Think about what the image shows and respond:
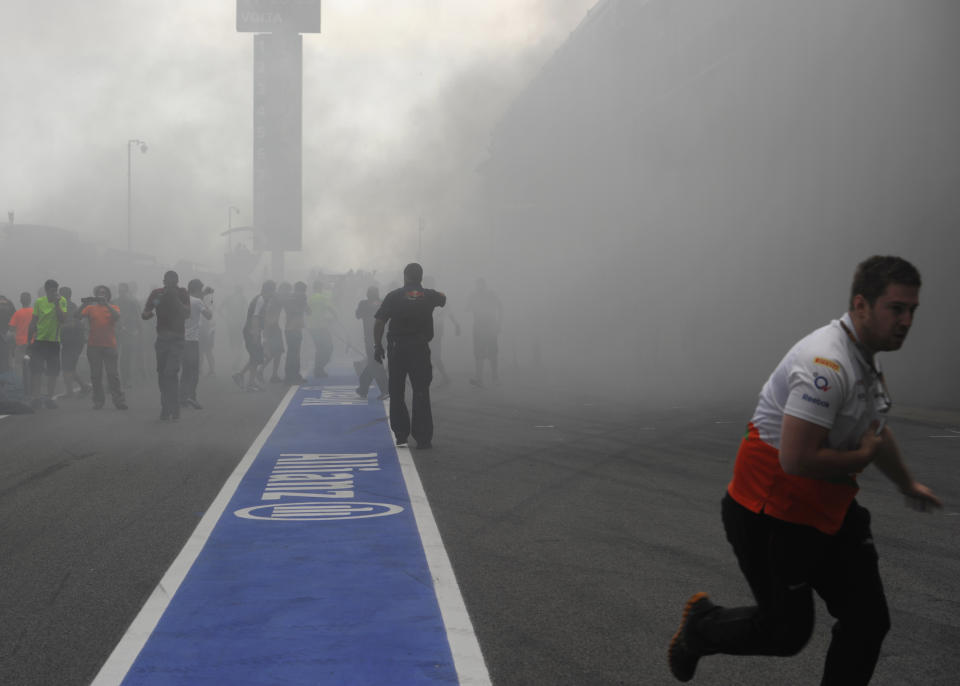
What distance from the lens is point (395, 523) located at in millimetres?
6273

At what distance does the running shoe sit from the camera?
126 inches

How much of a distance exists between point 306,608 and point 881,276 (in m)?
2.76

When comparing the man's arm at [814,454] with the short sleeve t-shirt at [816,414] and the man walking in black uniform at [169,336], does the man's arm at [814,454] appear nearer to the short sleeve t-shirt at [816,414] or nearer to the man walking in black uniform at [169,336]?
the short sleeve t-shirt at [816,414]

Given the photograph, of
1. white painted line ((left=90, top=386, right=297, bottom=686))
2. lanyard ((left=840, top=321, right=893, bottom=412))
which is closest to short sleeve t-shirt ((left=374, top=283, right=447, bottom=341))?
white painted line ((left=90, top=386, right=297, bottom=686))

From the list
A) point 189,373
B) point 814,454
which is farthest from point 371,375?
point 814,454

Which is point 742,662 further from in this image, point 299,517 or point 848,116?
point 848,116

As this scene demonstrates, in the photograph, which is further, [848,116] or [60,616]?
[848,116]

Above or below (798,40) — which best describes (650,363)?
below

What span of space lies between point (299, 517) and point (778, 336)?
55.7ft

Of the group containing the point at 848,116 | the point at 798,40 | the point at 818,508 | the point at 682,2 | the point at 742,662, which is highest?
the point at 682,2

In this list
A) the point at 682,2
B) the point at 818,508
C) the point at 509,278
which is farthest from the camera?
the point at 509,278

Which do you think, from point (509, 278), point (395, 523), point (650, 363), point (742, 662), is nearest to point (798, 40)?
point (650, 363)

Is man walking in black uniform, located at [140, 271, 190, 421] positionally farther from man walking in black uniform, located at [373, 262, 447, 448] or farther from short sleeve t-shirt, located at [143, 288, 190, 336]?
man walking in black uniform, located at [373, 262, 447, 448]

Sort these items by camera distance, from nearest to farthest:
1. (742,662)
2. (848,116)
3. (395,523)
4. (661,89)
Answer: (742,662) < (395,523) < (848,116) < (661,89)
